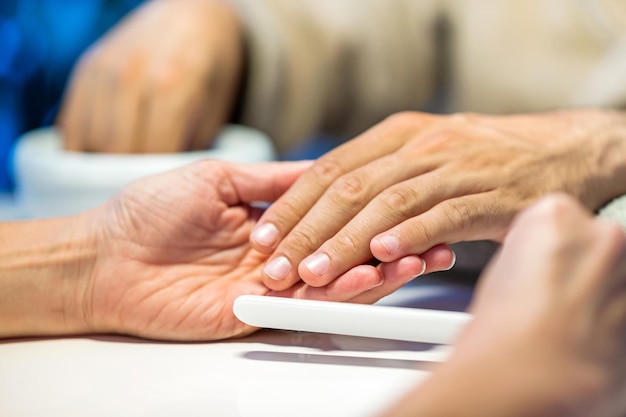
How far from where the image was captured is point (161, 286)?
48cm

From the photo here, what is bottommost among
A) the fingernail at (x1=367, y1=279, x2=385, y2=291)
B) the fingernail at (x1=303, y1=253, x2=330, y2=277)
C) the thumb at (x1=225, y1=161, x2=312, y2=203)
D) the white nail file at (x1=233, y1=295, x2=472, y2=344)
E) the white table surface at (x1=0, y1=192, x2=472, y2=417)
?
the white table surface at (x1=0, y1=192, x2=472, y2=417)

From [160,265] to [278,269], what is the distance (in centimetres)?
9

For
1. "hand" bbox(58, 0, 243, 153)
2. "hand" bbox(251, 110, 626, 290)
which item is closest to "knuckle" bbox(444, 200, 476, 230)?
"hand" bbox(251, 110, 626, 290)

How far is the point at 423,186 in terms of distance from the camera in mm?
490

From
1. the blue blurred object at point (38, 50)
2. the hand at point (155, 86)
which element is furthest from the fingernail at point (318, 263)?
the blue blurred object at point (38, 50)

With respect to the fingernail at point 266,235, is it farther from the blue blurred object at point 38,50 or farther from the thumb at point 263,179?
the blue blurred object at point 38,50

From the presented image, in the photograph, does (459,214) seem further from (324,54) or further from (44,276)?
(324,54)

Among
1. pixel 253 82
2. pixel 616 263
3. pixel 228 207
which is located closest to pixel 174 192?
pixel 228 207

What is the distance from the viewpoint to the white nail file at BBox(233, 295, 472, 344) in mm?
415

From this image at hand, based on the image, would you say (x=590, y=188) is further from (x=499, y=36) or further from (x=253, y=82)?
(x=253, y=82)

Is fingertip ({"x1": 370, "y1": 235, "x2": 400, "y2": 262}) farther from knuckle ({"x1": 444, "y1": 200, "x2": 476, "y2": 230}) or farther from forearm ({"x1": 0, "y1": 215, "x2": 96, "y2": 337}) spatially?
forearm ({"x1": 0, "y1": 215, "x2": 96, "y2": 337})

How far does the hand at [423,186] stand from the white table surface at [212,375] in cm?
5

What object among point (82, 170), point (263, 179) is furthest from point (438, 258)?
point (82, 170)

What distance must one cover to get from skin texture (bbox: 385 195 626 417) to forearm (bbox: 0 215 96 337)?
0.30 m
